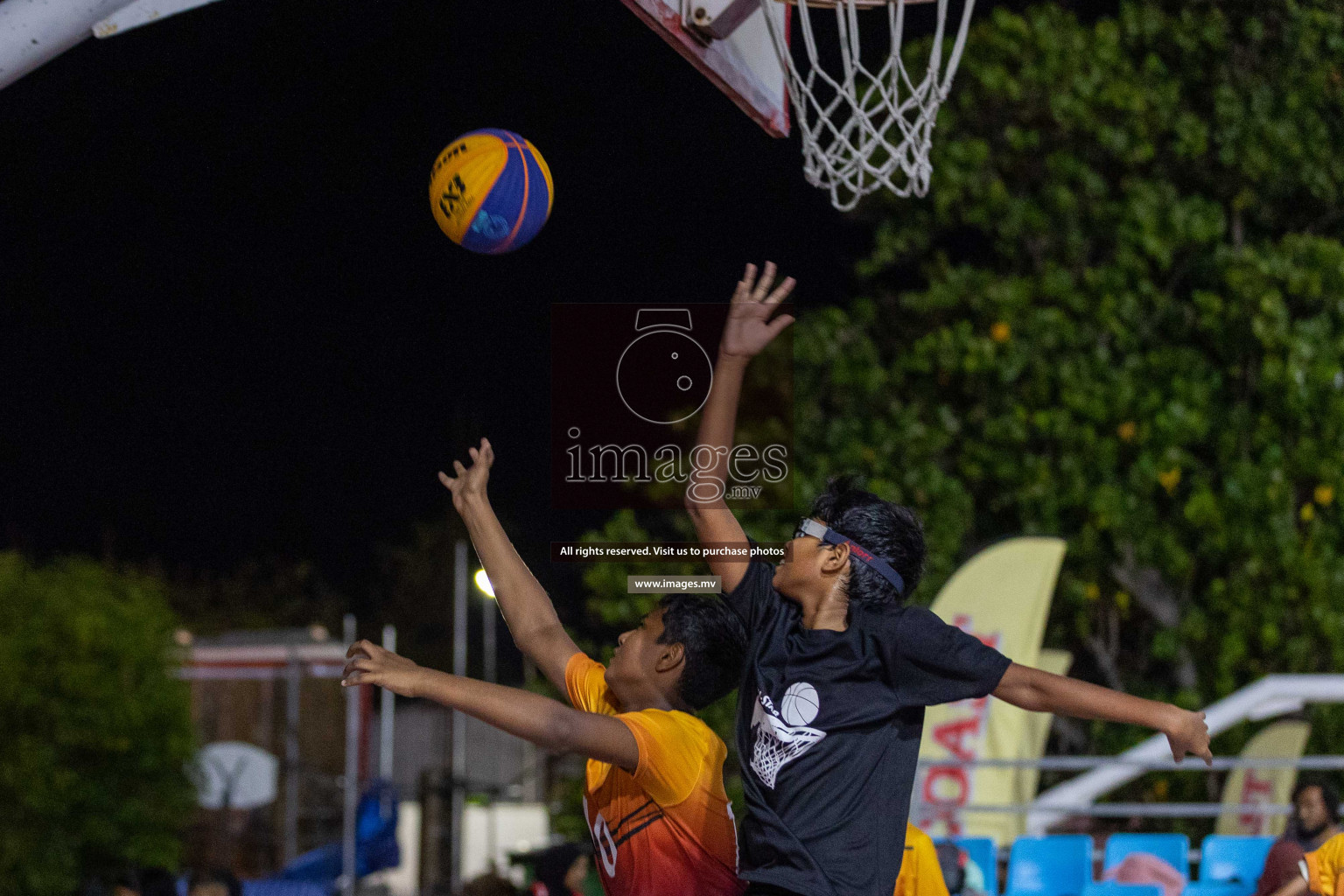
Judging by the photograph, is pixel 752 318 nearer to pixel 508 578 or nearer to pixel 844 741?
pixel 508 578

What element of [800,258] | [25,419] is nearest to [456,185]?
[800,258]

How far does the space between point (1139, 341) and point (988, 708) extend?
4.31 meters

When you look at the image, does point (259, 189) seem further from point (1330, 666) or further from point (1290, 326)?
point (1330, 666)

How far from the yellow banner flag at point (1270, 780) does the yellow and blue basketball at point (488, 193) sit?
7108mm

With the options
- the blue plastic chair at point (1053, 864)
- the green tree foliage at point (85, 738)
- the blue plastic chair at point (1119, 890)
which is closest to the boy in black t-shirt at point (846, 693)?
the blue plastic chair at point (1119, 890)

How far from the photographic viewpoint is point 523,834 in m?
23.3

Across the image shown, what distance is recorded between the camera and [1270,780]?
33.0 feet

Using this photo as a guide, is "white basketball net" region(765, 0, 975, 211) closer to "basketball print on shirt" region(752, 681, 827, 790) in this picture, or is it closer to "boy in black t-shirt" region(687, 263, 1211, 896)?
"boy in black t-shirt" region(687, 263, 1211, 896)

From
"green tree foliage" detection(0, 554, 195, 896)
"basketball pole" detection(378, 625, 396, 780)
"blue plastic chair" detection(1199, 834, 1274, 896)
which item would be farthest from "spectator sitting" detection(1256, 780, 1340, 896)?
"green tree foliage" detection(0, 554, 195, 896)

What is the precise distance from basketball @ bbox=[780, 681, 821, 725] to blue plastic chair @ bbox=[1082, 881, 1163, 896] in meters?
4.35

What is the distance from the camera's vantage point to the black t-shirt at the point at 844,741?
338 centimetres

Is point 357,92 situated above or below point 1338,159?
above

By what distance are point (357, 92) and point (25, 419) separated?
12.2 meters

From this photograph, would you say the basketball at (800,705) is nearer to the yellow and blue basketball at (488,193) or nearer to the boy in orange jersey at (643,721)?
the boy in orange jersey at (643,721)
